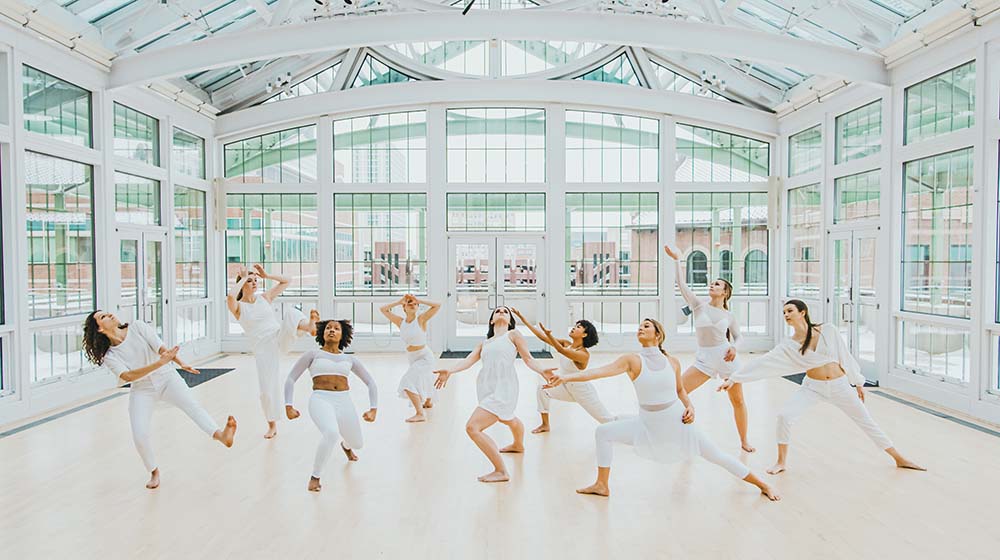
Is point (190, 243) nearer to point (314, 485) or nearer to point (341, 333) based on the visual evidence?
point (341, 333)

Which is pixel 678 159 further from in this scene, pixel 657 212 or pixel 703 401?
pixel 703 401

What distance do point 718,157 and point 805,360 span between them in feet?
24.8

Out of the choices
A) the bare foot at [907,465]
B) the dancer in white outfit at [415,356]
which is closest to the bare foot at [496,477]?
the dancer in white outfit at [415,356]

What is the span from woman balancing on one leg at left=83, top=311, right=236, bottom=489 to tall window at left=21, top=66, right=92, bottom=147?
368cm

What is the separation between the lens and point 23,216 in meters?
6.39

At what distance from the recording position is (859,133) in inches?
345

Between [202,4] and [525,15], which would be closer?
[525,15]

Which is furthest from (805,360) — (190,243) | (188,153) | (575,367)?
(188,153)

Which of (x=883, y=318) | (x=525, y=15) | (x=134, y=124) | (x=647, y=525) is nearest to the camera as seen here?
(x=647, y=525)

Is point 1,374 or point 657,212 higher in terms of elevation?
point 657,212

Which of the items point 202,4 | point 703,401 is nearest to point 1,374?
point 202,4

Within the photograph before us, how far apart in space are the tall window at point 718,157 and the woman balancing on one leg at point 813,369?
7132 mm

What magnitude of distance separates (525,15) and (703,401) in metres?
4.75

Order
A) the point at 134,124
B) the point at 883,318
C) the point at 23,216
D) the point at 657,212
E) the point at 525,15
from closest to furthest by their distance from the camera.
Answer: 1. the point at 23,216
2. the point at 525,15
3. the point at 883,318
4. the point at 134,124
5. the point at 657,212
